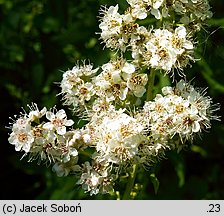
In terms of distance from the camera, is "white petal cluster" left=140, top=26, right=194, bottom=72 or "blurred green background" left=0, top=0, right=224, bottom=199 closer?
"white petal cluster" left=140, top=26, right=194, bottom=72

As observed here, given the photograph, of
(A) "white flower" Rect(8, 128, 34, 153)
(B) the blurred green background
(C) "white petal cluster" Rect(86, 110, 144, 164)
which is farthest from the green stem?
(B) the blurred green background

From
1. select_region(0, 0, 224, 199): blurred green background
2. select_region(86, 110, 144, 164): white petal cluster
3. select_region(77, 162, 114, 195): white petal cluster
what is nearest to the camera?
select_region(86, 110, 144, 164): white petal cluster

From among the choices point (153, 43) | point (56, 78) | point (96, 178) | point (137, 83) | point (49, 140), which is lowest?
point (96, 178)

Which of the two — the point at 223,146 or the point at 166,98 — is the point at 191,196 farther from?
the point at 166,98

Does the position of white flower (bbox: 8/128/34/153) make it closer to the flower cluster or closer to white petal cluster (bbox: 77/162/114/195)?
white petal cluster (bbox: 77/162/114/195)

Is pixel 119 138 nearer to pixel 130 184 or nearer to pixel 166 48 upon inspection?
pixel 130 184

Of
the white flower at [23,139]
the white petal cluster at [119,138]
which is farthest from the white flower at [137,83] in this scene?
the white flower at [23,139]

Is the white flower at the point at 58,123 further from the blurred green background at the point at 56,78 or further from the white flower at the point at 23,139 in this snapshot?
the blurred green background at the point at 56,78

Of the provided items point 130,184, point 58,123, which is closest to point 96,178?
point 130,184

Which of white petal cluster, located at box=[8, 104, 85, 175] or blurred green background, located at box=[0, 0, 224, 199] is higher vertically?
blurred green background, located at box=[0, 0, 224, 199]
